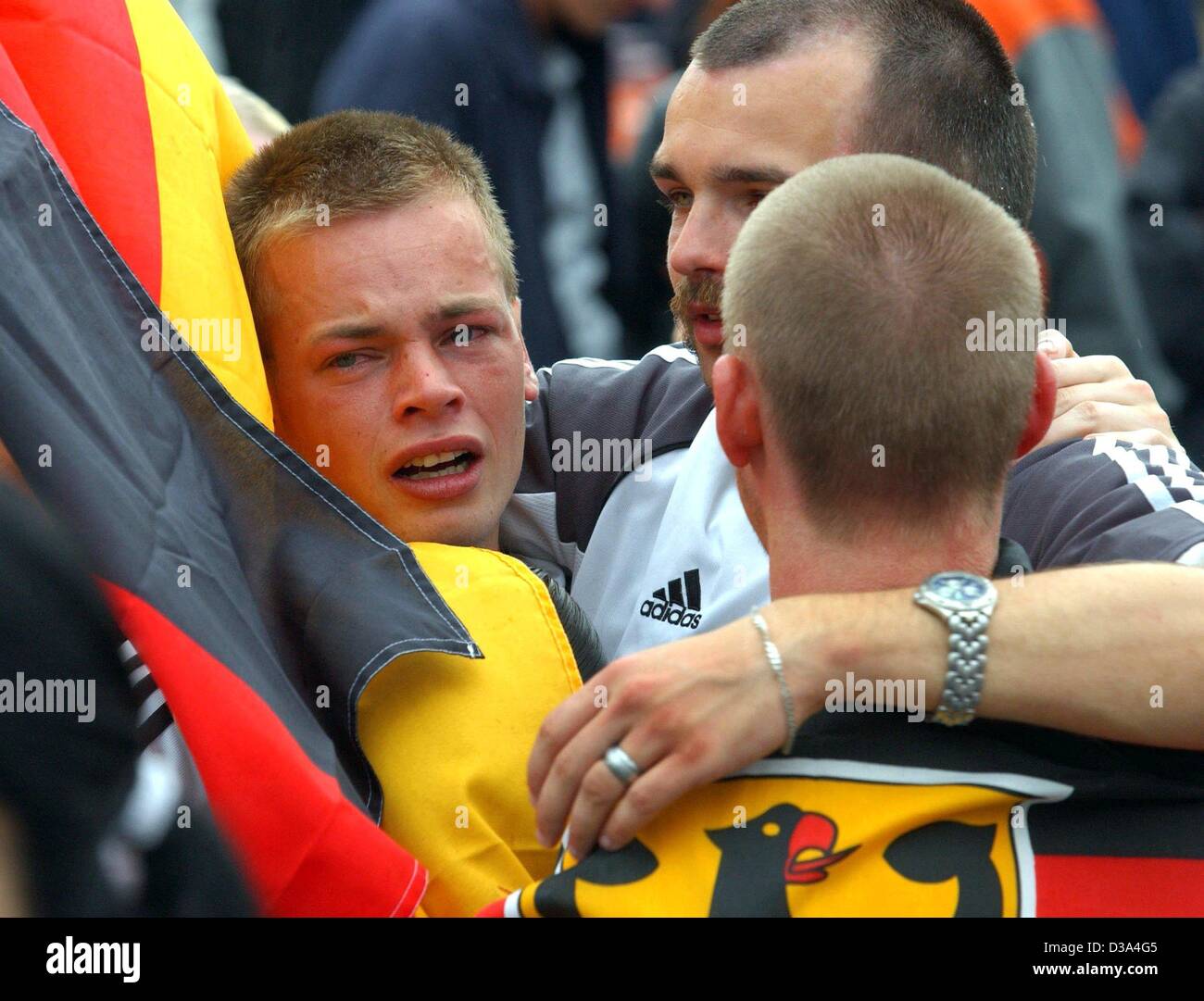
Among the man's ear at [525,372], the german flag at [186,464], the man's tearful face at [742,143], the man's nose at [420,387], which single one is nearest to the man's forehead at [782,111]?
the man's tearful face at [742,143]

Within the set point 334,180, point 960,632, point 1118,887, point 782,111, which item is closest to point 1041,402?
point 960,632

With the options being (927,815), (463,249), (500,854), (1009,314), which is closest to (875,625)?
(927,815)

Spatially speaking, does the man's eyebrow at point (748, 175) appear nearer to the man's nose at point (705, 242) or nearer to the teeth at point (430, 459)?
the man's nose at point (705, 242)

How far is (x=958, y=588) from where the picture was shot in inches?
60.7

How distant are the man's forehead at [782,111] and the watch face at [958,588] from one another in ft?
2.99

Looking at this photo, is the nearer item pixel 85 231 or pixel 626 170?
pixel 85 231

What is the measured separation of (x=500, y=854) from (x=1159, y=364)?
3181mm

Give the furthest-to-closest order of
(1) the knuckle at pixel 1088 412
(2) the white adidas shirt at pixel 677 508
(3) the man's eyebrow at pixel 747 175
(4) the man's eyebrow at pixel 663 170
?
(4) the man's eyebrow at pixel 663 170 → (3) the man's eyebrow at pixel 747 175 → (1) the knuckle at pixel 1088 412 → (2) the white adidas shirt at pixel 677 508

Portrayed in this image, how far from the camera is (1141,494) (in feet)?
6.26

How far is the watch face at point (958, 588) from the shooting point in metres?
1.54

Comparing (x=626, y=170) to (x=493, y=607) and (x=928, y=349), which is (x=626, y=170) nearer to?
(x=493, y=607)

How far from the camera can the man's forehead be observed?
2.30 meters

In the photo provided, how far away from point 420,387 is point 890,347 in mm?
820

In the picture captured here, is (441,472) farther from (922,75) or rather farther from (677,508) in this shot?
(922,75)
